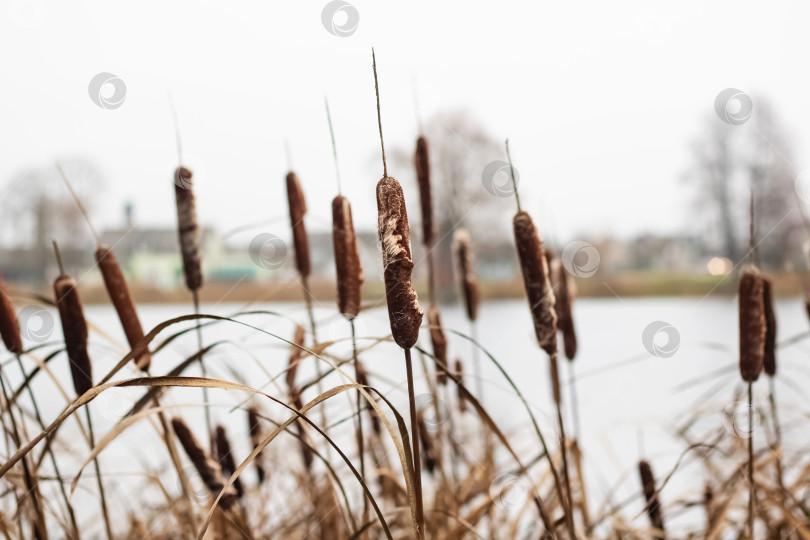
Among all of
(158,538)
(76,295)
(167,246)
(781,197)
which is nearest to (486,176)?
(76,295)

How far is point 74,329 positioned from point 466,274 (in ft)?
1.80

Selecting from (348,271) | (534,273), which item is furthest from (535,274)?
(348,271)

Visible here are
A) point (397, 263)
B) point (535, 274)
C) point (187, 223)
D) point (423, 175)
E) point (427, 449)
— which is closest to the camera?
point (397, 263)

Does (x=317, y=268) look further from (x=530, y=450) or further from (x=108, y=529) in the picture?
(x=108, y=529)

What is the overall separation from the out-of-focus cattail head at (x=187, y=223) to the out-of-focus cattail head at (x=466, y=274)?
0.41 metres

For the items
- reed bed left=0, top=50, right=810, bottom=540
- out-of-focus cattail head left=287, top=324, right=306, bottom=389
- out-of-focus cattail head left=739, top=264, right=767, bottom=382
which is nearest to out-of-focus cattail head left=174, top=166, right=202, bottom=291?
reed bed left=0, top=50, right=810, bottom=540

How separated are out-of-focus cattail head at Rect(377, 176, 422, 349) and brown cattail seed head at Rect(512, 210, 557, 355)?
161mm

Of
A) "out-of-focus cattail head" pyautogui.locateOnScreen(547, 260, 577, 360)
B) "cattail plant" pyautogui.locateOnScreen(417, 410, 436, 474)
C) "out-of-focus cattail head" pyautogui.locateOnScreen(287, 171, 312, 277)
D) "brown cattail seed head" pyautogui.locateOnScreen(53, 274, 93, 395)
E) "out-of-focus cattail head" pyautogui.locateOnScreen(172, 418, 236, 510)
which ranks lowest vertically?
"cattail plant" pyautogui.locateOnScreen(417, 410, 436, 474)

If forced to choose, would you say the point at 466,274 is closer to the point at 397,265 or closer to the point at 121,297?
the point at 121,297

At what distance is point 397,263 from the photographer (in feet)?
0.92

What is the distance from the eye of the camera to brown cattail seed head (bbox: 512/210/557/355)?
42cm

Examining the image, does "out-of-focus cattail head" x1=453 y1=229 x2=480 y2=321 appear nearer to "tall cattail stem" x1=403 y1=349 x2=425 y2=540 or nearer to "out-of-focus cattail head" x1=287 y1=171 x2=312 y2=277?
"out-of-focus cattail head" x1=287 y1=171 x2=312 y2=277

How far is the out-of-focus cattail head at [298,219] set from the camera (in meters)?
0.60

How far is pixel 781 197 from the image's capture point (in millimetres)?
2010
